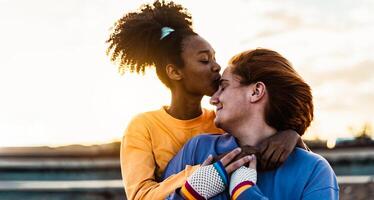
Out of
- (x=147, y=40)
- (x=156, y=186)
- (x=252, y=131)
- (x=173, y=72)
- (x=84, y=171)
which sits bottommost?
(x=84, y=171)

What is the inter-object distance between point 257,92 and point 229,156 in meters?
0.31

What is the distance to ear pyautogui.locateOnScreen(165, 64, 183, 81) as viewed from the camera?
4312 mm

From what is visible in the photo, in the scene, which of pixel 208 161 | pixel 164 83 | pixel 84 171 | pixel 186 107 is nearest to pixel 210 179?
pixel 208 161

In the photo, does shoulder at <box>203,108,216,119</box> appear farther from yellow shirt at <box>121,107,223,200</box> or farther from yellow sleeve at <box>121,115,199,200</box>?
yellow sleeve at <box>121,115,199,200</box>

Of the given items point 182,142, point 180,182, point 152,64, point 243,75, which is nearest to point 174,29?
point 152,64

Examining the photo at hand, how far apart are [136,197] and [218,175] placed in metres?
0.55

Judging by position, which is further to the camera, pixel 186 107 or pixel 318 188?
pixel 186 107

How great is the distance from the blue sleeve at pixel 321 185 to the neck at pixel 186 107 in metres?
1.00

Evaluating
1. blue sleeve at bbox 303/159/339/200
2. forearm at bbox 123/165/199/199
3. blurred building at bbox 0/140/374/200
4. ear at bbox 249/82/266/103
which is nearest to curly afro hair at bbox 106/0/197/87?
forearm at bbox 123/165/199/199

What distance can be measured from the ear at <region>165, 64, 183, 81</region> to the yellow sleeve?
0.33 m

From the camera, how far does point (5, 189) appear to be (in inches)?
357

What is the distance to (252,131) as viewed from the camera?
3.53 m

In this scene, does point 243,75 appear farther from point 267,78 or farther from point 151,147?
point 151,147

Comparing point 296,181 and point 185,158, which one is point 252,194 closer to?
point 296,181
